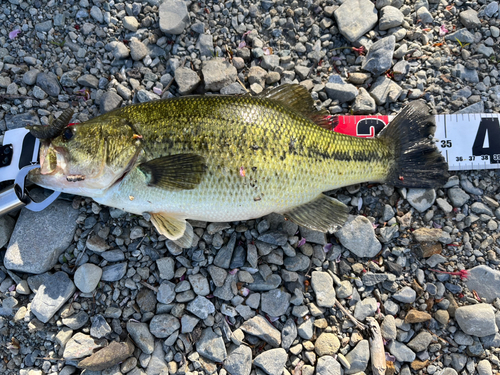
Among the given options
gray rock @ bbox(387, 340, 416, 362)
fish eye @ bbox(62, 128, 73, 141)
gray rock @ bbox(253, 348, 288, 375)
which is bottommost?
Result: gray rock @ bbox(387, 340, 416, 362)

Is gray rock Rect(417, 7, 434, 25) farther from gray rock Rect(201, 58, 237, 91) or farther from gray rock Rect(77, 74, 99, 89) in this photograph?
gray rock Rect(77, 74, 99, 89)

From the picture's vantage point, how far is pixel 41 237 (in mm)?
3354

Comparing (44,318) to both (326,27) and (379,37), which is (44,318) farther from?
(379,37)

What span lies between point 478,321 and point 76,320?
413cm

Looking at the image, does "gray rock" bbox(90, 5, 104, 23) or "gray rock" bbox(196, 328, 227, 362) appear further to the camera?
"gray rock" bbox(90, 5, 104, 23)

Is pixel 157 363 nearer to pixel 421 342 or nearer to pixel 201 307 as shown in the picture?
pixel 201 307

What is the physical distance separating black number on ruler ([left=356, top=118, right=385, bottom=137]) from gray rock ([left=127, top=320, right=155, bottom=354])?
3148 mm

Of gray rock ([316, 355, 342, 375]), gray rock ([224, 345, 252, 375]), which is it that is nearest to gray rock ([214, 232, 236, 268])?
gray rock ([224, 345, 252, 375])

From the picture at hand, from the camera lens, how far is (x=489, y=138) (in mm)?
3795

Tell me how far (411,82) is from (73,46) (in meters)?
4.06

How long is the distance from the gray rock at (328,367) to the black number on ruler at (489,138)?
2.86 meters

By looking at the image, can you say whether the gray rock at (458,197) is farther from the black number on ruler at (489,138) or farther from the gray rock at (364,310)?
the gray rock at (364,310)

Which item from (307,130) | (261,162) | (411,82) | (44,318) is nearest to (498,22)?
(411,82)

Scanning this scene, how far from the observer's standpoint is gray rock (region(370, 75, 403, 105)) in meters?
3.82
